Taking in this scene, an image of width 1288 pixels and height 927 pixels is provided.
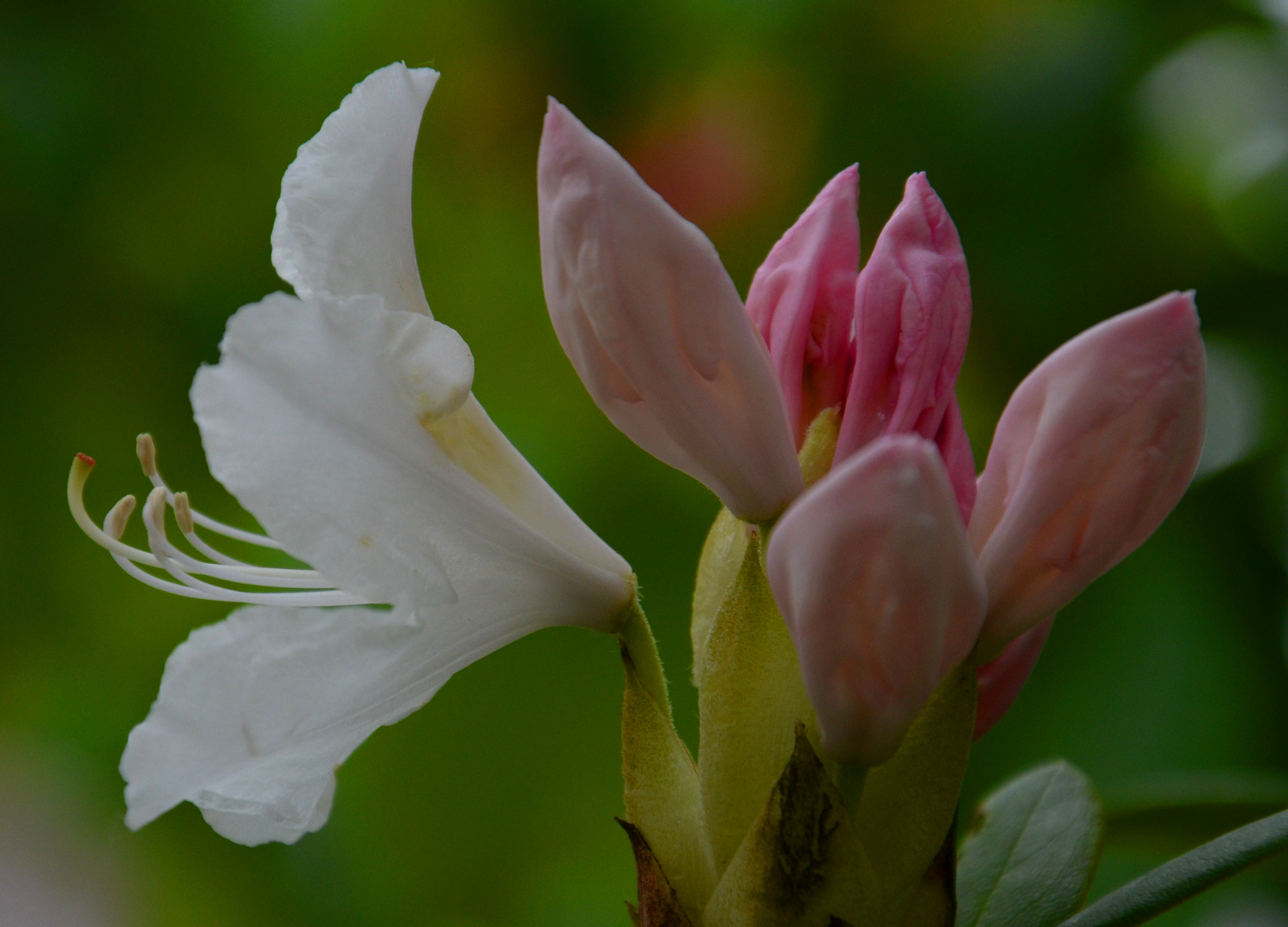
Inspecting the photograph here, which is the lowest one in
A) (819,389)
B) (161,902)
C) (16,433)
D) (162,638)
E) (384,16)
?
(161,902)

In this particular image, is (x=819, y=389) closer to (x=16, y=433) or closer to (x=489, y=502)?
(x=489, y=502)

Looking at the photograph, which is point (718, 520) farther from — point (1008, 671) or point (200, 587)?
point (200, 587)

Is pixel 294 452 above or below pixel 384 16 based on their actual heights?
below

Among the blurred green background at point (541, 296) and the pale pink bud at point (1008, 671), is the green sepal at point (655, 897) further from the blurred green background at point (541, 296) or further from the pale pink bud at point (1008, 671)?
the blurred green background at point (541, 296)

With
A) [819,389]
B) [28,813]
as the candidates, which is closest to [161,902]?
[28,813]

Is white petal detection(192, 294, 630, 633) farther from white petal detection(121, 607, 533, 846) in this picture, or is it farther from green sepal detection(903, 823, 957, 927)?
green sepal detection(903, 823, 957, 927)

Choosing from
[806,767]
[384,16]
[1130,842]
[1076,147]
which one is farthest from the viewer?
[384,16]

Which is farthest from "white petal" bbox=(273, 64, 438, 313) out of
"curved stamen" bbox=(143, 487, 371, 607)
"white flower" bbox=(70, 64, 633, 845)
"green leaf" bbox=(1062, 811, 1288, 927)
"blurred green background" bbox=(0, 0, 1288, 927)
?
"blurred green background" bbox=(0, 0, 1288, 927)
